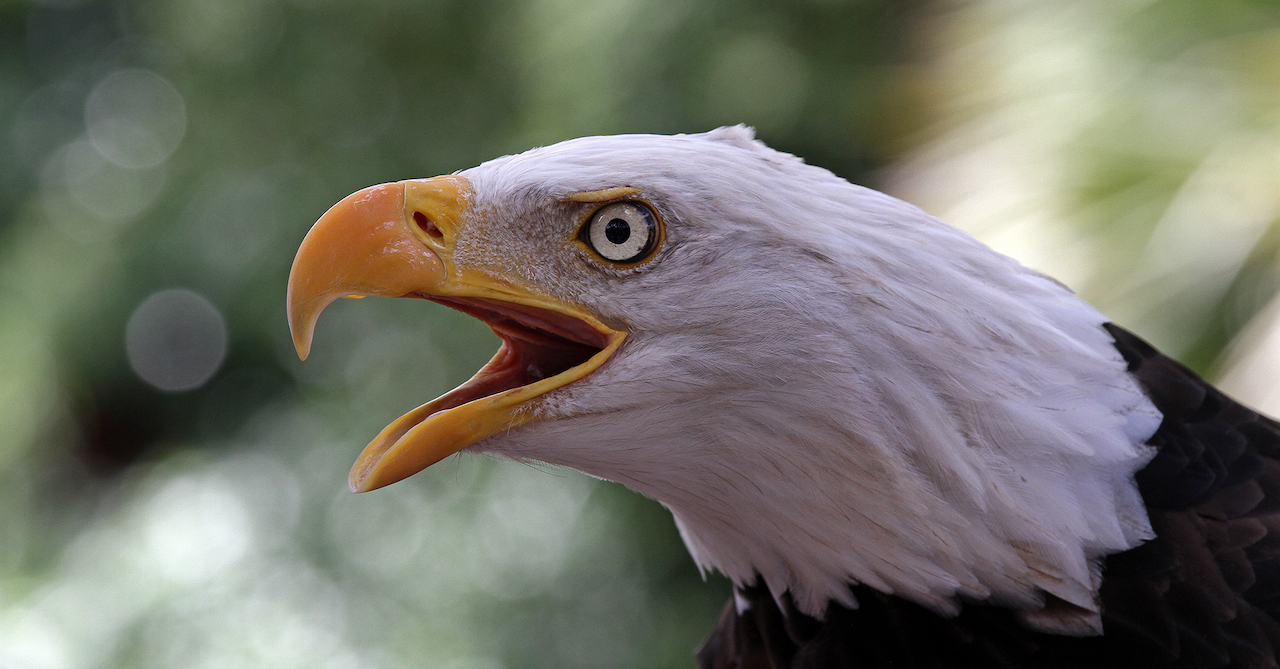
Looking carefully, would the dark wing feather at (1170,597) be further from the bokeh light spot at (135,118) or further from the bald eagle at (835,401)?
the bokeh light spot at (135,118)

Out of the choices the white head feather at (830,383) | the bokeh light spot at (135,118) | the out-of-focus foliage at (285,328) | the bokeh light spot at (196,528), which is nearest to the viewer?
the white head feather at (830,383)

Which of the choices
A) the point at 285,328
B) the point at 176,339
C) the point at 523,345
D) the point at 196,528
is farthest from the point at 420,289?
the point at 176,339

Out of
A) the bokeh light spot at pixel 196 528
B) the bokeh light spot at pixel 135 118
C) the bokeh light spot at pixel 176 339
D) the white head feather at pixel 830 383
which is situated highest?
the white head feather at pixel 830 383

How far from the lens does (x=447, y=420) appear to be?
1090 mm

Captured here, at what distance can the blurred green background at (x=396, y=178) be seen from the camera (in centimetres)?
272

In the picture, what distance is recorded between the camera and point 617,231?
1.10 m

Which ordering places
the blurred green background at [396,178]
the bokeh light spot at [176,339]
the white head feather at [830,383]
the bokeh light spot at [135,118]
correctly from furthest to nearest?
the bokeh light spot at [135,118], the bokeh light spot at [176,339], the blurred green background at [396,178], the white head feather at [830,383]

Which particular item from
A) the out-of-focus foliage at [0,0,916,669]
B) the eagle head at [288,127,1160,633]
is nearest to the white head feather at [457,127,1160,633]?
the eagle head at [288,127,1160,633]

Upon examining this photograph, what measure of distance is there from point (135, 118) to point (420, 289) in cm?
507

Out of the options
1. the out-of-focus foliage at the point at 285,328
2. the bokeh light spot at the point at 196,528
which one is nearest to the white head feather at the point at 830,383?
the out-of-focus foliage at the point at 285,328

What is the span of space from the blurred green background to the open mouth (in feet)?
6.17

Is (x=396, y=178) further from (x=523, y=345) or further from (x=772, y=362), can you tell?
(x=772, y=362)

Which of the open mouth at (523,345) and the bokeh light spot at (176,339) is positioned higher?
the open mouth at (523,345)

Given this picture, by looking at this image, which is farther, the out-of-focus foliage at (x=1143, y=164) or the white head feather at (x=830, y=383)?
the out-of-focus foliage at (x=1143, y=164)
